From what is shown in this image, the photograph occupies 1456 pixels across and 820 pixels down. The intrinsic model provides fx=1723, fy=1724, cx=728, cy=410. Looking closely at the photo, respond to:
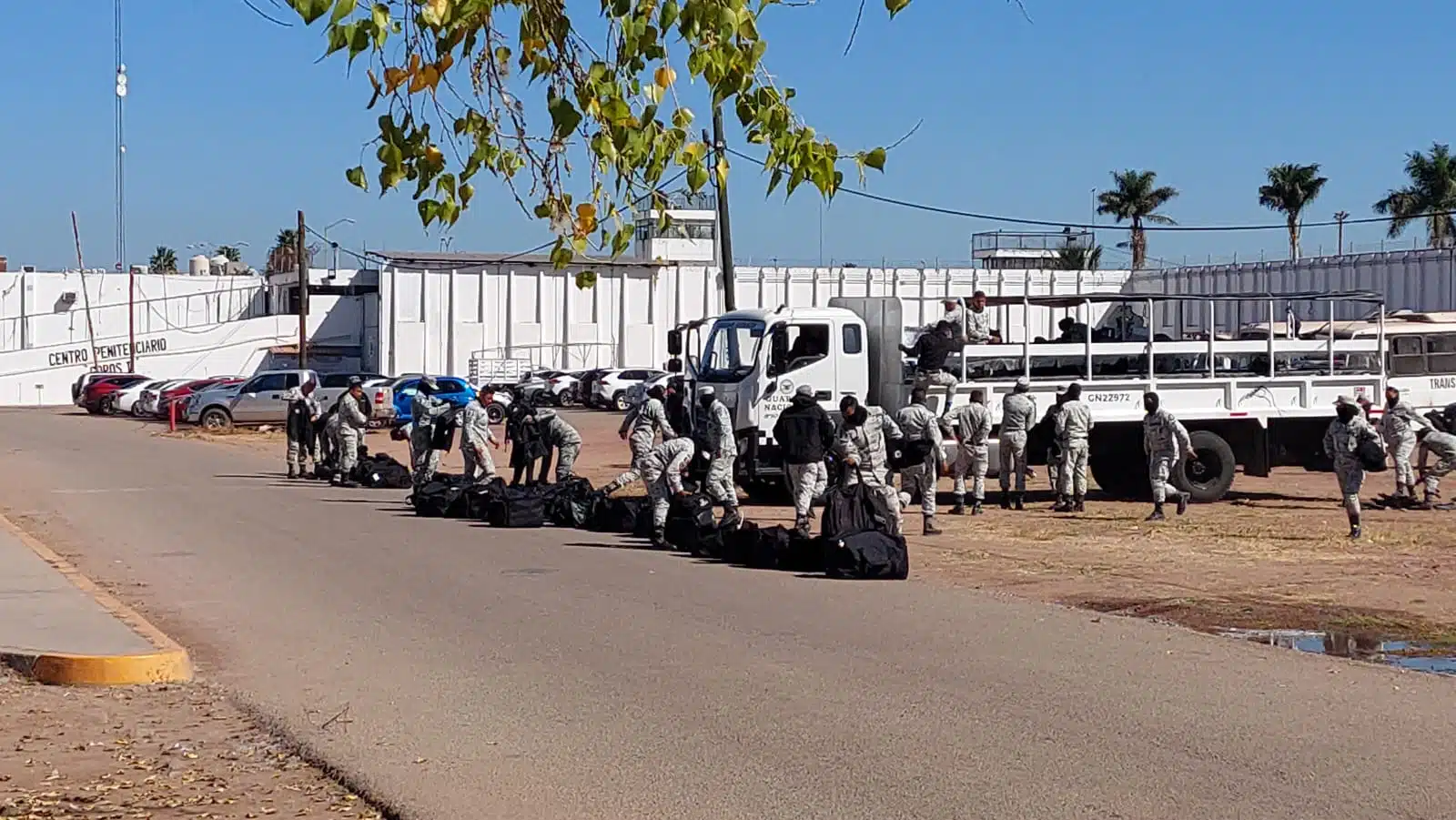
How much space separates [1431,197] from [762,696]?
6938cm

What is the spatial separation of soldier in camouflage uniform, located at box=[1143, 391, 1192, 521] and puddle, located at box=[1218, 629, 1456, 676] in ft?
27.9

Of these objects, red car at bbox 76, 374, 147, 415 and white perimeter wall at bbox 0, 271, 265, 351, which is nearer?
red car at bbox 76, 374, 147, 415

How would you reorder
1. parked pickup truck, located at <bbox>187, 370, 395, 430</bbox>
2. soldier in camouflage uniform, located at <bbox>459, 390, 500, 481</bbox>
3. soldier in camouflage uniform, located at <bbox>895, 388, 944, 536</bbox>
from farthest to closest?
parked pickup truck, located at <bbox>187, 370, 395, 430</bbox> < soldier in camouflage uniform, located at <bbox>459, 390, 500, 481</bbox> < soldier in camouflage uniform, located at <bbox>895, 388, 944, 536</bbox>

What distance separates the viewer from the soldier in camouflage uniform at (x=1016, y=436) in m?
22.3

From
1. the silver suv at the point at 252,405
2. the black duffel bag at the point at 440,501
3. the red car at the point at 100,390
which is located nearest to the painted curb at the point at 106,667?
the black duffel bag at the point at 440,501

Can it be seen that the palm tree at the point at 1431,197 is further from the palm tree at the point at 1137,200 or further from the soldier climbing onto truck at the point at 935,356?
the soldier climbing onto truck at the point at 935,356

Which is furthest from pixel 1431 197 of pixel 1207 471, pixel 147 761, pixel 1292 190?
pixel 147 761

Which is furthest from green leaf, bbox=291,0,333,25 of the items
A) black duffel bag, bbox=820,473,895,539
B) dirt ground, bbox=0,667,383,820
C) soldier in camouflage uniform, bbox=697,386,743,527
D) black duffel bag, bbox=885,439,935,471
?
black duffel bag, bbox=885,439,935,471

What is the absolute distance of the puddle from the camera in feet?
37.0

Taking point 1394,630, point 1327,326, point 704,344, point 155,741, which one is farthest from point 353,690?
point 1327,326

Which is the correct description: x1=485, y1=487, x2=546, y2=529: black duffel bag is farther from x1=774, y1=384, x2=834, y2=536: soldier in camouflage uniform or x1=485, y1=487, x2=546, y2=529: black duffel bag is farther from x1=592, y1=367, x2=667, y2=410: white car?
x1=592, y1=367, x2=667, y2=410: white car

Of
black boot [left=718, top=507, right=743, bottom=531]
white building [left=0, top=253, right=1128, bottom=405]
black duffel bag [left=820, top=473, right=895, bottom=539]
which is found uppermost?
white building [left=0, top=253, right=1128, bottom=405]

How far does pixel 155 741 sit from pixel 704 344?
15894 millimetres

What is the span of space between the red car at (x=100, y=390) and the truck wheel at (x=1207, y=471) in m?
48.4
